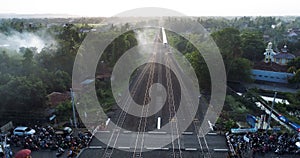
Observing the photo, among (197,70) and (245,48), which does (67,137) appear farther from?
(245,48)

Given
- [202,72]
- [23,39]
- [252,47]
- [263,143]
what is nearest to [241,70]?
[202,72]

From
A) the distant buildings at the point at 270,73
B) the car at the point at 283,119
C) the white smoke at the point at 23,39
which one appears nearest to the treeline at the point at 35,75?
the white smoke at the point at 23,39

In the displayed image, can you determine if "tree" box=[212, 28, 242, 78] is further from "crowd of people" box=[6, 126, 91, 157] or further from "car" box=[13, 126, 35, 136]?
"car" box=[13, 126, 35, 136]

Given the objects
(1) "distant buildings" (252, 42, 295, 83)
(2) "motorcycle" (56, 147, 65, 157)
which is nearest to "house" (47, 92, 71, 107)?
(2) "motorcycle" (56, 147, 65, 157)

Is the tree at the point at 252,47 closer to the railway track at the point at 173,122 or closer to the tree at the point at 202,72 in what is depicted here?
the tree at the point at 202,72

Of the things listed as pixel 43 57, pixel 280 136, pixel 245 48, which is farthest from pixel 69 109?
pixel 245 48

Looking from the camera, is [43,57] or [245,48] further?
[245,48]

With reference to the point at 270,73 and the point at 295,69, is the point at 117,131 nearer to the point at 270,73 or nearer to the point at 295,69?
the point at 270,73
